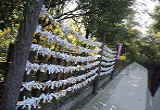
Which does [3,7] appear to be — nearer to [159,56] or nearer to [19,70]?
[19,70]

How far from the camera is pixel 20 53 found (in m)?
3.18

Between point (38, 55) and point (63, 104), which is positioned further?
point (63, 104)

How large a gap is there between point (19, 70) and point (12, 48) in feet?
0.93

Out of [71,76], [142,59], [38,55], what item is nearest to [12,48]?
[38,55]

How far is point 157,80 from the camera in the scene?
28.4ft

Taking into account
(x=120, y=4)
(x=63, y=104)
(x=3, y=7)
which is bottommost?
(x=63, y=104)

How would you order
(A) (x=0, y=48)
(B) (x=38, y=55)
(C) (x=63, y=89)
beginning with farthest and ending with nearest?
(C) (x=63, y=89) < (A) (x=0, y=48) < (B) (x=38, y=55)

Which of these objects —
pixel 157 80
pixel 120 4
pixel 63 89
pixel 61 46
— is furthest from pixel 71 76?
pixel 157 80

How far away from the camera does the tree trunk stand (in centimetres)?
299

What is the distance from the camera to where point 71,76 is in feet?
19.9

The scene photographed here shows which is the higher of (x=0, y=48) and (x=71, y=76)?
(x=0, y=48)

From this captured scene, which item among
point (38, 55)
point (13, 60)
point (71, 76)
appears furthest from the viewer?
point (71, 76)

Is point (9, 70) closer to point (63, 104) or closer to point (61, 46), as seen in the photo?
point (61, 46)

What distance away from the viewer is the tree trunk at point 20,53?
2.99m
